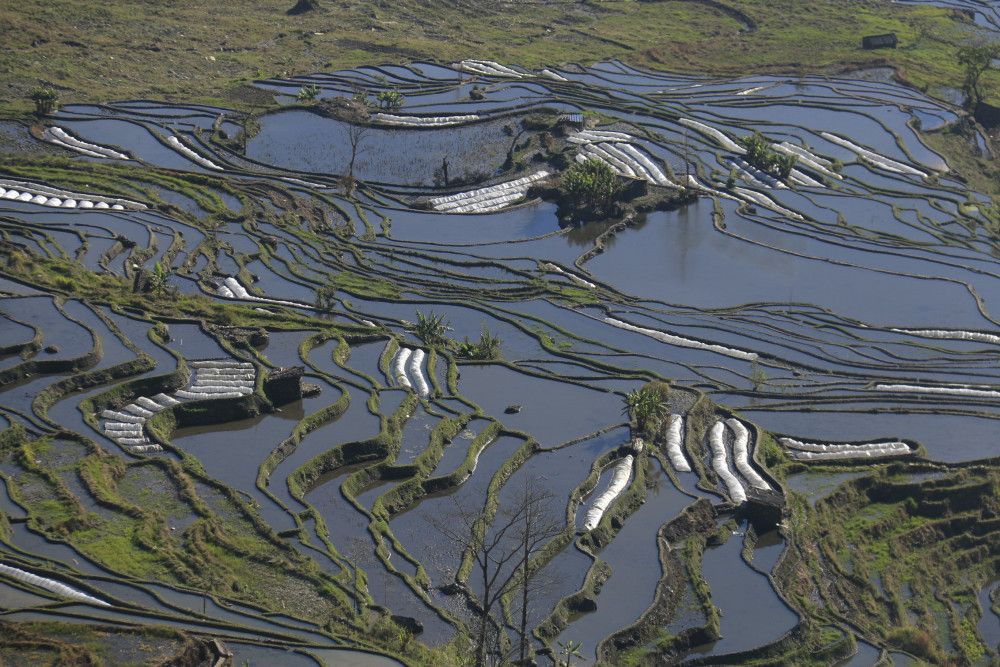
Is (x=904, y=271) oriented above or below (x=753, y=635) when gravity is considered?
above

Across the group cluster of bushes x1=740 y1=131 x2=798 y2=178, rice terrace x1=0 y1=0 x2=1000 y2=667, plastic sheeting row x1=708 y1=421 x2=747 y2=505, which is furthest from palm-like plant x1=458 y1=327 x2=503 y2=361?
cluster of bushes x1=740 y1=131 x2=798 y2=178

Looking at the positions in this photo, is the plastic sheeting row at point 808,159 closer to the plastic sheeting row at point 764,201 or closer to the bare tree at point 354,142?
the plastic sheeting row at point 764,201

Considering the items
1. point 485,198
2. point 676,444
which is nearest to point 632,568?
point 676,444

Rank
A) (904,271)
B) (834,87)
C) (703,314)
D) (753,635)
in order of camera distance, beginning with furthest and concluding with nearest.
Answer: (834,87)
(904,271)
(703,314)
(753,635)

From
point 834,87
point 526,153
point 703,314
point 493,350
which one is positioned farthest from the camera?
point 834,87

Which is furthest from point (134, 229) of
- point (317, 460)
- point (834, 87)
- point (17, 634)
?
point (834, 87)

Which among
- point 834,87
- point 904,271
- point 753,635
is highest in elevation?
point 834,87

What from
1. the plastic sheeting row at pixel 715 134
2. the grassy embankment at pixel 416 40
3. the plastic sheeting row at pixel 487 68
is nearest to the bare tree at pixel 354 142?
the grassy embankment at pixel 416 40

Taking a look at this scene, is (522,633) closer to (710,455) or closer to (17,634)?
(17,634)

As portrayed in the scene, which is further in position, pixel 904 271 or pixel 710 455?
pixel 904 271
